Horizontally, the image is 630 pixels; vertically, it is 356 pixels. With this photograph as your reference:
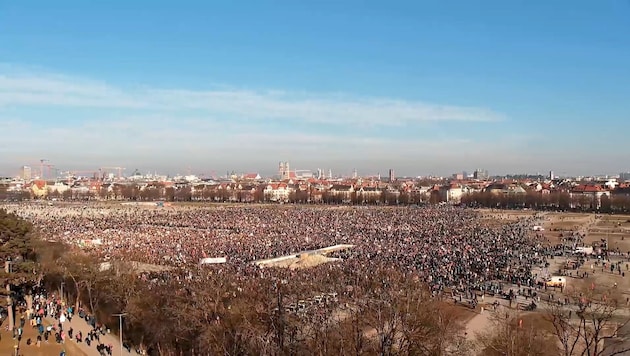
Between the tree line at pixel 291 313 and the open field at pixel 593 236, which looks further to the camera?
the open field at pixel 593 236

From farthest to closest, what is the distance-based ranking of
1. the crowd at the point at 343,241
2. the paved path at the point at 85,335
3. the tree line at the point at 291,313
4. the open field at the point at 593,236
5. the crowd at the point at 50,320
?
1. the crowd at the point at 343,241
2. the open field at the point at 593,236
3. the crowd at the point at 50,320
4. the paved path at the point at 85,335
5. the tree line at the point at 291,313

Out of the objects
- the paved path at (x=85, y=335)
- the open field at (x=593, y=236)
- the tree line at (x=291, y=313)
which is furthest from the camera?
the open field at (x=593, y=236)

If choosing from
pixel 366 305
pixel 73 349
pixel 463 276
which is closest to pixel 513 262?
pixel 463 276

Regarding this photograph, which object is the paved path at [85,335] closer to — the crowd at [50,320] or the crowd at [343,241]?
the crowd at [50,320]

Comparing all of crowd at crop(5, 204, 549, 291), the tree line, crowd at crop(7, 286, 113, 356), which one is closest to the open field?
crowd at crop(5, 204, 549, 291)

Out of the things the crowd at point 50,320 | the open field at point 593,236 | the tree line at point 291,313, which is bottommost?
the crowd at point 50,320

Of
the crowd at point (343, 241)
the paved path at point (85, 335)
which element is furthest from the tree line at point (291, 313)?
the crowd at point (343, 241)

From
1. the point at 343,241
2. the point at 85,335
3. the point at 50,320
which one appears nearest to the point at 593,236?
the point at 343,241

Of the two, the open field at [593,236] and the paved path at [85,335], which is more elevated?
the open field at [593,236]

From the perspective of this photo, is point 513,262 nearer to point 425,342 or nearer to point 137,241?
point 425,342
